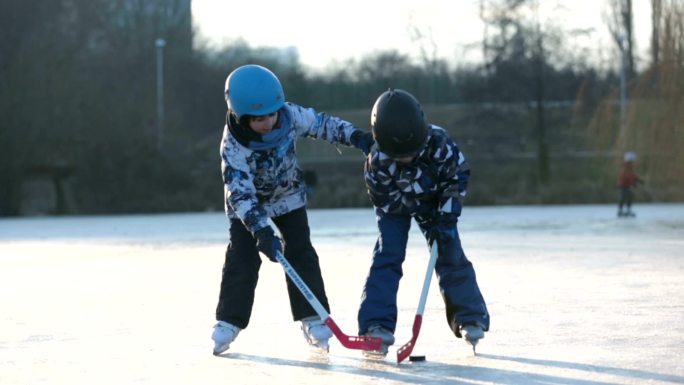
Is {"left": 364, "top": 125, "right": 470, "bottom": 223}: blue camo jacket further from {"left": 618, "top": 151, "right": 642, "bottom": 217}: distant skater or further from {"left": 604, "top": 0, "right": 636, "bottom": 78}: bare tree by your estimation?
{"left": 604, "top": 0, "right": 636, "bottom": 78}: bare tree

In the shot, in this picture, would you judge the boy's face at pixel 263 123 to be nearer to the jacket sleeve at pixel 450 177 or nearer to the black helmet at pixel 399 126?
the black helmet at pixel 399 126

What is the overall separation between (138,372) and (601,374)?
189 cm

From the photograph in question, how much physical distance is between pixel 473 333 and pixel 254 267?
3.91 feet

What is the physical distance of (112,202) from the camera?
1572 inches

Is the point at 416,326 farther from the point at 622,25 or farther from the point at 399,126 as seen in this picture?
the point at 622,25

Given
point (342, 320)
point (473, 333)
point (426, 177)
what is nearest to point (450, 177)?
point (426, 177)

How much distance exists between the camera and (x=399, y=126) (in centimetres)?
581

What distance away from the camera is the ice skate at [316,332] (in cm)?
625

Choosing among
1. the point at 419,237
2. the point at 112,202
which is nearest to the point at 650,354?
the point at 419,237

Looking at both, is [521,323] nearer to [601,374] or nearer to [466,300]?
[466,300]

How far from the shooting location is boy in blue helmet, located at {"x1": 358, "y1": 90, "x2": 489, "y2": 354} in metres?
5.89

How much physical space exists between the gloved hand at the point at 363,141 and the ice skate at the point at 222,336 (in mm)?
1040

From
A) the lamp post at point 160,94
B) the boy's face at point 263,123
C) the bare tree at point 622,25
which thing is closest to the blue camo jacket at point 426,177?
the boy's face at point 263,123

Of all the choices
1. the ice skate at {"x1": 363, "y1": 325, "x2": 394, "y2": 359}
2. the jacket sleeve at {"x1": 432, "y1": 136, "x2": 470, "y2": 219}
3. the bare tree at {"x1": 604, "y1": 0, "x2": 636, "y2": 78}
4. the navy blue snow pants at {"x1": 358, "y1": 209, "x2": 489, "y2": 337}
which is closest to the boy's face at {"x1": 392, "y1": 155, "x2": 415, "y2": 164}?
the jacket sleeve at {"x1": 432, "y1": 136, "x2": 470, "y2": 219}
